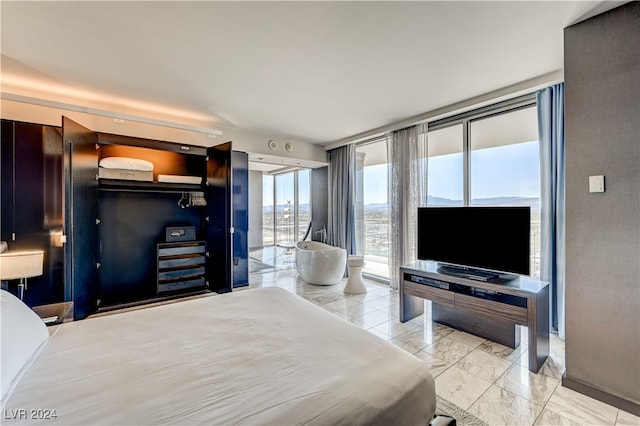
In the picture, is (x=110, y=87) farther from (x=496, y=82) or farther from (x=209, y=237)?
(x=496, y=82)

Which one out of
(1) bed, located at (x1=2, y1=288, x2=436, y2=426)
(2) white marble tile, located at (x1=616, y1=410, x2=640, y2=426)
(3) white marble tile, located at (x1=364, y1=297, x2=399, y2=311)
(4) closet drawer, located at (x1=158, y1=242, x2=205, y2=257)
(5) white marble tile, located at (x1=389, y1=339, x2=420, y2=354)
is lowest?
(2) white marble tile, located at (x1=616, y1=410, x2=640, y2=426)

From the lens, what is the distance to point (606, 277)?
188cm

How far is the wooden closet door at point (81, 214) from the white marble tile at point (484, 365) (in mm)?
3820

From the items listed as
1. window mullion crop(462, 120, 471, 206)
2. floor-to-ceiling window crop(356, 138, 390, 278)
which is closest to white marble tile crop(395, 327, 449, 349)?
window mullion crop(462, 120, 471, 206)

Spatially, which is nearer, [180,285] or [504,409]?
[504,409]

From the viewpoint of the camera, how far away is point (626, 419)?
1721 millimetres

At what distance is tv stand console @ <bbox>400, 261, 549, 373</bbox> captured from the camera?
89.2 inches

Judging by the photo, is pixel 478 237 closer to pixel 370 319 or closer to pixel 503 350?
pixel 503 350

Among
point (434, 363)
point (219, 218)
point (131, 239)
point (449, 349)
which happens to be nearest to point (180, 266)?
point (131, 239)

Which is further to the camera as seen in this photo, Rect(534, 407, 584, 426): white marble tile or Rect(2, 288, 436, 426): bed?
Rect(534, 407, 584, 426): white marble tile

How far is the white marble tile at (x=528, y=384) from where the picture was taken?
1938 mm

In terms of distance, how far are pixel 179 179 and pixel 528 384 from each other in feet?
14.6

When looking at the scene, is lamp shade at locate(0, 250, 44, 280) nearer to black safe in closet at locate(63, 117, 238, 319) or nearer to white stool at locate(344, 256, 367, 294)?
black safe in closet at locate(63, 117, 238, 319)

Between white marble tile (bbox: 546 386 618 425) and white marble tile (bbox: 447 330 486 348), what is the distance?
0.74m
